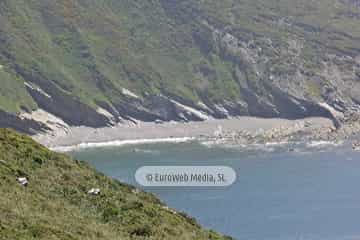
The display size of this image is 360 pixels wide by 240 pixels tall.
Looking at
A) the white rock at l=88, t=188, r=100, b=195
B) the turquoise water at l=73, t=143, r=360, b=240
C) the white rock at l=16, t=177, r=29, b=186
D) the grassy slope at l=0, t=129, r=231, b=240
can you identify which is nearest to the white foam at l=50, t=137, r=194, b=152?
the turquoise water at l=73, t=143, r=360, b=240

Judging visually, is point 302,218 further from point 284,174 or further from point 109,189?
point 109,189

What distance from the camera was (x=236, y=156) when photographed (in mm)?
171125

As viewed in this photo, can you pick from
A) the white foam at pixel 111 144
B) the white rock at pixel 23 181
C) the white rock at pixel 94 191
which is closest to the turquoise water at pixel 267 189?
the white foam at pixel 111 144

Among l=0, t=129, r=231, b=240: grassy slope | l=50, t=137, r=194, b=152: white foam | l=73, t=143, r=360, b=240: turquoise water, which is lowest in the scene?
l=0, t=129, r=231, b=240: grassy slope

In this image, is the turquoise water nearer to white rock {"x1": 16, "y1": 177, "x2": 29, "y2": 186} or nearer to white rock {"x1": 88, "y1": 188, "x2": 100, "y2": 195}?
white rock {"x1": 88, "y1": 188, "x2": 100, "y2": 195}

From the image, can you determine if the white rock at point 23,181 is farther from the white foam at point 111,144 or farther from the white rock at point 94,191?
the white foam at point 111,144

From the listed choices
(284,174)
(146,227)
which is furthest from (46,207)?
(284,174)

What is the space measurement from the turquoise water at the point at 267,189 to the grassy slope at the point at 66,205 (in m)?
68.5

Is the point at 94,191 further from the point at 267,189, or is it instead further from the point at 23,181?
the point at 267,189

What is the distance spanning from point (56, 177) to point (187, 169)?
16.5 m

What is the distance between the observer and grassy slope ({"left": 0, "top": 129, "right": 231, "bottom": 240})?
80.9 feet

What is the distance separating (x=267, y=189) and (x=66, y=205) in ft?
348

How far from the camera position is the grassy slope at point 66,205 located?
24672mm

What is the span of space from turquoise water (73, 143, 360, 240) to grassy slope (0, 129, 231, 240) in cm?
6848
